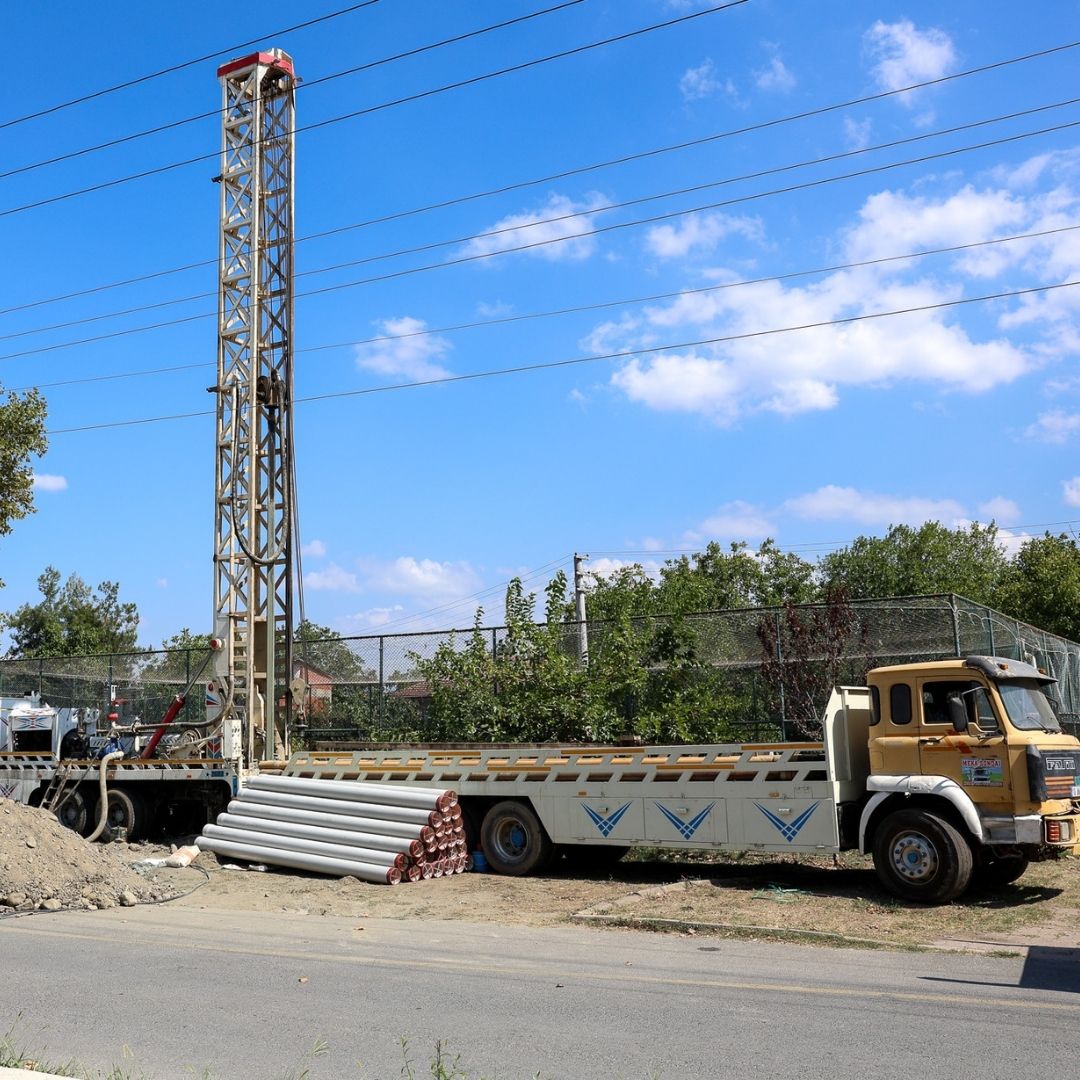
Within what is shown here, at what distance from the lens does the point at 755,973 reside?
9016 millimetres

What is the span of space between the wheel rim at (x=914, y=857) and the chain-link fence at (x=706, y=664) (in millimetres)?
6165

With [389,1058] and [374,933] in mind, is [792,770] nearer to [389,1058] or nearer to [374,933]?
[374,933]

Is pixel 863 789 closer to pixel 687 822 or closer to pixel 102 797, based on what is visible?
pixel 687 822

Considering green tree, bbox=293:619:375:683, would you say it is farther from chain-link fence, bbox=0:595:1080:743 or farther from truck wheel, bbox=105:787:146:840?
truck wheel, bbox=105:787:146:840

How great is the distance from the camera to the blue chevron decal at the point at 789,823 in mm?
13102

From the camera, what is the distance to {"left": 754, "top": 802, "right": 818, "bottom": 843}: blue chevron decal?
13102 millimetres

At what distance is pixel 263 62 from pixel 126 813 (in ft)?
45.9

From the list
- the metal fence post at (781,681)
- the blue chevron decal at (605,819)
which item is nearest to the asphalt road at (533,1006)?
the blue chevron decal at (605,819)

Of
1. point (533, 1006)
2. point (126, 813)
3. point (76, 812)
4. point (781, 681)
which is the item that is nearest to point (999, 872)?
point (781, 681)

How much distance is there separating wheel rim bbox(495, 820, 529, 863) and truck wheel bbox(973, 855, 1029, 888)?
558 centimetres

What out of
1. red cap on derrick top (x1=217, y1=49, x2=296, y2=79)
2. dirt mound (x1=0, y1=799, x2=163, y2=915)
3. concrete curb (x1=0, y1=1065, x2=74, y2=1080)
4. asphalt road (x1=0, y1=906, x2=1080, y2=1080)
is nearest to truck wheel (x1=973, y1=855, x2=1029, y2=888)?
asphalt road (x1=0, y1=906, x2=1080, y2=1080)

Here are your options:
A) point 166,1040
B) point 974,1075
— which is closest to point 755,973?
point 974,1075

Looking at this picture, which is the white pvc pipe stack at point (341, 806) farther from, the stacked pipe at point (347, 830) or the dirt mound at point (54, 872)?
the dirt mound at point (54, 872)

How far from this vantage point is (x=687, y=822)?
45.7ft
